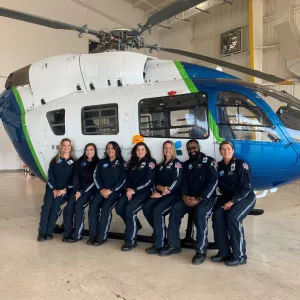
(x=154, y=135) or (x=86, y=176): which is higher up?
(x=154, y=135)

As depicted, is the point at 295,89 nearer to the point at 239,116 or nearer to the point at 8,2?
the point at 239,116

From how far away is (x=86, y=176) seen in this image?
405 cm

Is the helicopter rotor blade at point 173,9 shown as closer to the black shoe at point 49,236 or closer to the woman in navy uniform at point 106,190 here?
the woman in navy uniform at point 106,190

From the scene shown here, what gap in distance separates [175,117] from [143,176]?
861 millimetres

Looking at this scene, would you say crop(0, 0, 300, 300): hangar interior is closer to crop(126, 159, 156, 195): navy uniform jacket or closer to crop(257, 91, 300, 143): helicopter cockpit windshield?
crop(257, 91, 300, 143): helicopter cockpit windshield

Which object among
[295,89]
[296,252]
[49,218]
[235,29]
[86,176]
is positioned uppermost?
[235,29]

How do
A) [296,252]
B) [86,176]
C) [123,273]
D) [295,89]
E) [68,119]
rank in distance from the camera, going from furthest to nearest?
[295,89]
[68,119]
[86,176]
[296,252]
[123,273]

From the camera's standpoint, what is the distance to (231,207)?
3.22 meters

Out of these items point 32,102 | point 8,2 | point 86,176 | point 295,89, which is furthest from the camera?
point 8,2

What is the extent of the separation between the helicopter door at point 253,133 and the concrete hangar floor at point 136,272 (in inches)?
42.0

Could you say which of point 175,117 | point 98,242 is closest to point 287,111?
point 175,117

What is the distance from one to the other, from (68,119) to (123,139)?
0.93m

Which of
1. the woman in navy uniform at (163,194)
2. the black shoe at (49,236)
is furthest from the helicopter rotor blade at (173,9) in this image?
the black shoe at (49,236)

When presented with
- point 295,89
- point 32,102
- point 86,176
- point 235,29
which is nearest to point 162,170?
point 86,176
